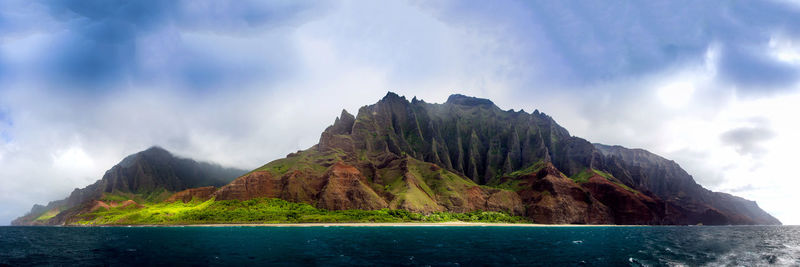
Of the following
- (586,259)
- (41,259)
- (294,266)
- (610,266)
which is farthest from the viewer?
(586,259)

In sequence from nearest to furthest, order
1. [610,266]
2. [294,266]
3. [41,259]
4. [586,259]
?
[294,266] → [610,266] → [41,259] → [586,259]

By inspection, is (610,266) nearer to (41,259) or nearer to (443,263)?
(443,263)

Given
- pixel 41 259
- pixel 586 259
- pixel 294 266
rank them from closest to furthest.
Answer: pixel 294 266
pixel 41 259
pixel 586 259

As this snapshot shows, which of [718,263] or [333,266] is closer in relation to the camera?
[333,266]

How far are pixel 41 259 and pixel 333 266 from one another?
4364cm

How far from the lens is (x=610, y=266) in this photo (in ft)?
158

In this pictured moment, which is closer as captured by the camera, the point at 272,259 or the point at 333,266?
the point at 333,266

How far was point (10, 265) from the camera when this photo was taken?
151ft

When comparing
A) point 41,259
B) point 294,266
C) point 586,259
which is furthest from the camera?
point 586,259

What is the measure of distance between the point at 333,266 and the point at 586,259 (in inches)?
1513

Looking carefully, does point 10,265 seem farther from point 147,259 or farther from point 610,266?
point 610,266

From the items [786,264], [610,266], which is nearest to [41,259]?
[610,266]

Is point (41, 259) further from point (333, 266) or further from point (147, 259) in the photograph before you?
point (333, 266)

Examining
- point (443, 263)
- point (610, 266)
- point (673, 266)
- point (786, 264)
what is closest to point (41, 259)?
point (443, 263)
